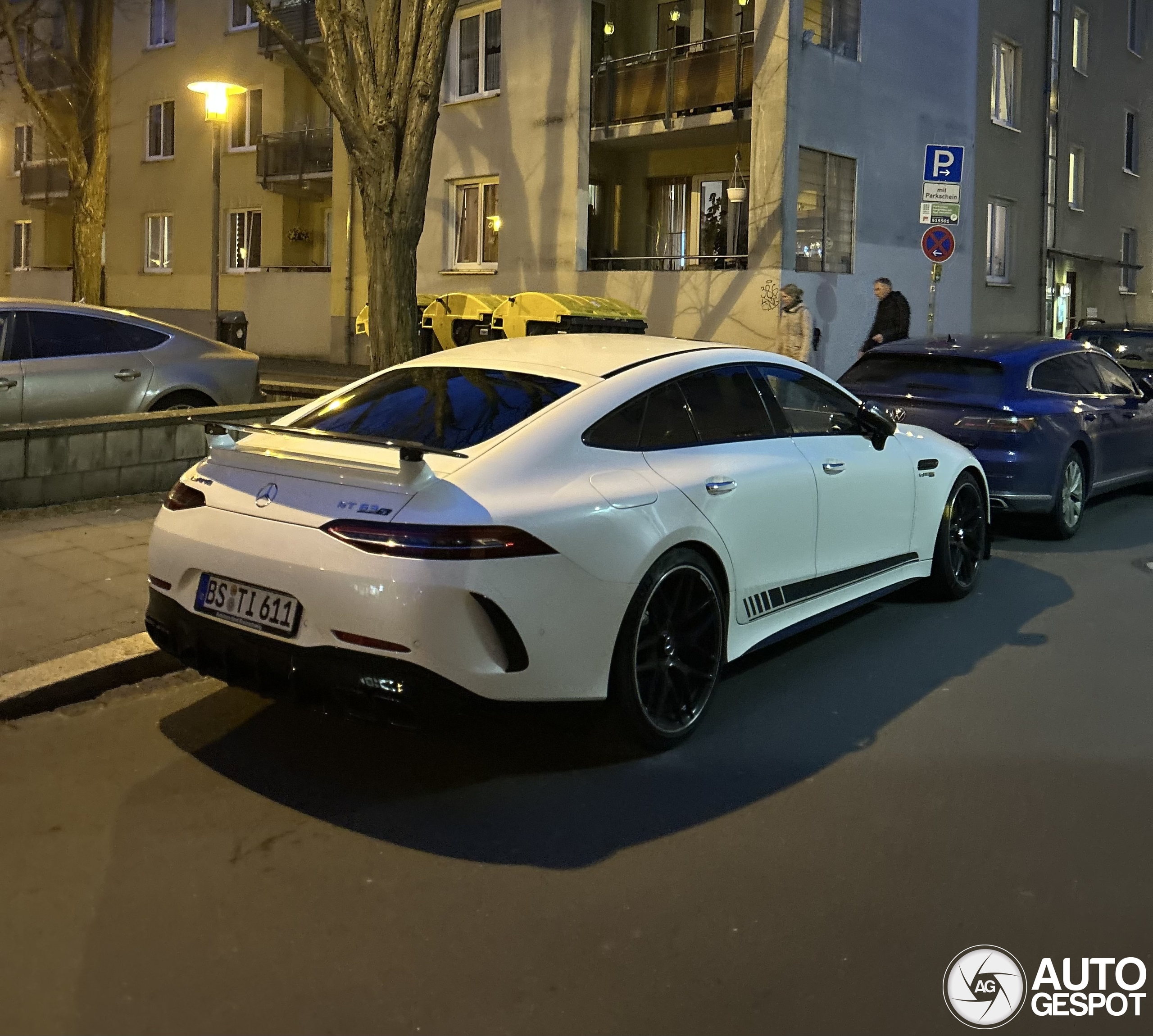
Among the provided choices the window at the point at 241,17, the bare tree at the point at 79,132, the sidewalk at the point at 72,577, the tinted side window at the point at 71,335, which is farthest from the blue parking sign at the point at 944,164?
the window at the point at 241,17

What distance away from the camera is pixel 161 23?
107 feet

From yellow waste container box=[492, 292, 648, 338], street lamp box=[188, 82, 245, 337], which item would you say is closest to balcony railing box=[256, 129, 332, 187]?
street lamp box=[188, 82, 245, 337]

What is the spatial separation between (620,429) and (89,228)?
2058 cm

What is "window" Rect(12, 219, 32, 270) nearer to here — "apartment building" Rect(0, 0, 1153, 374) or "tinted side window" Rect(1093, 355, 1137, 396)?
"apartment building" Rect(0, 0, 1153, 374)

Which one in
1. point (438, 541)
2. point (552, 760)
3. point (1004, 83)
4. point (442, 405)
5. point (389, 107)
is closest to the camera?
point (438, 541)

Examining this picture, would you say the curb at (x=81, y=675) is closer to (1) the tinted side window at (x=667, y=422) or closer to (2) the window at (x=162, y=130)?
(1) the tinted side window at (x=667, y=422)

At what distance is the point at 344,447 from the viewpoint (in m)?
4.76

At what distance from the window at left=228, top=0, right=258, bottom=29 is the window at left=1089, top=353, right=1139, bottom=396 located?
2427cm

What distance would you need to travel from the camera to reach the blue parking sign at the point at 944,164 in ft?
46.9

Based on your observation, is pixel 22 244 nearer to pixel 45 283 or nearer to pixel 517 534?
pixel 45 283

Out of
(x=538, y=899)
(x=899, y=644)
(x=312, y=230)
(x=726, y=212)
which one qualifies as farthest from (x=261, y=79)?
(x=538, y=899)

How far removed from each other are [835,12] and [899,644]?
53.9 feet

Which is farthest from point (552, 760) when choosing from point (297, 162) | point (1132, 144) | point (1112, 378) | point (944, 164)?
point (1132, 144)

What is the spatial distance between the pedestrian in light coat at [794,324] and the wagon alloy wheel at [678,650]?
48.7 ft
